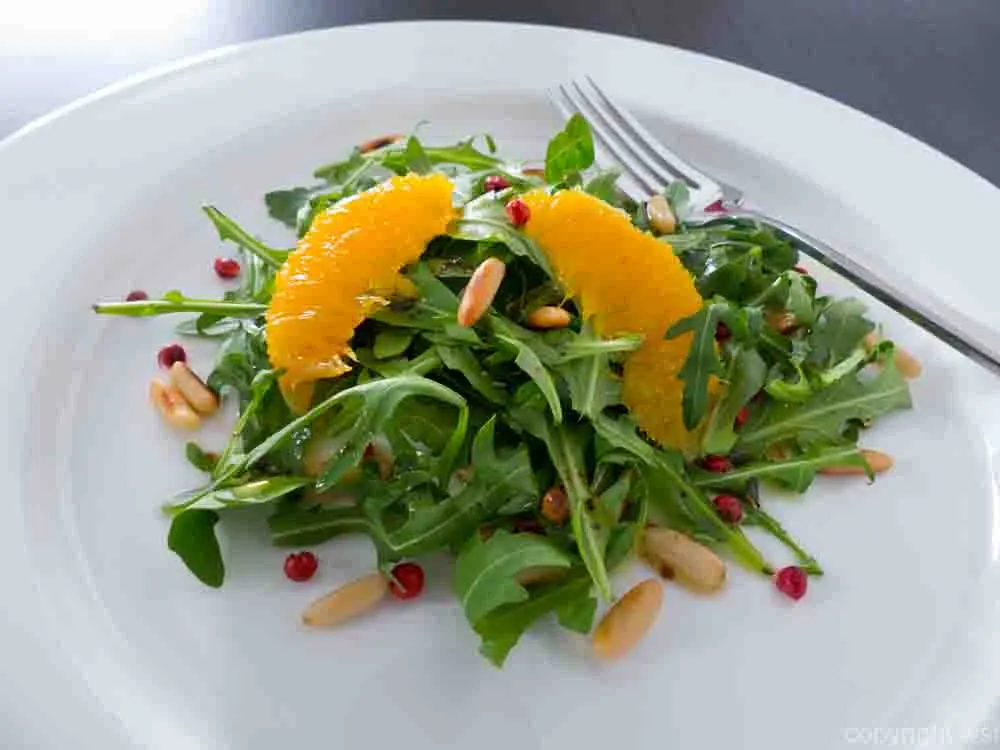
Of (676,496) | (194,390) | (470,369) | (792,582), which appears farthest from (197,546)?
(792,582)

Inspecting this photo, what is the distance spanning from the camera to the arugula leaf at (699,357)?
49.0 inches

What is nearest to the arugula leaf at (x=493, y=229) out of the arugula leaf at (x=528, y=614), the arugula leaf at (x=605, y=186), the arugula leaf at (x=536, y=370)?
the arugula leaf at (x=536, y=370)

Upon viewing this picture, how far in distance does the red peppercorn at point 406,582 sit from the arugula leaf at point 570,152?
2.34 ft

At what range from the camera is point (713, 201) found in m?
1.72

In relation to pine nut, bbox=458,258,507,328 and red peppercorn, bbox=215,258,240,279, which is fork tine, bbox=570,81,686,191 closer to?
pine nut, bbox=458,258,507,328

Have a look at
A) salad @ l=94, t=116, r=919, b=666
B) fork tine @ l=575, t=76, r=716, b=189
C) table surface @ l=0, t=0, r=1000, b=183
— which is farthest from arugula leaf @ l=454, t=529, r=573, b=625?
table surface @ l=0, t=0, r=1000, b=183

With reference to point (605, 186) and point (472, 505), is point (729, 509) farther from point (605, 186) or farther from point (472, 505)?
point (605, 186)

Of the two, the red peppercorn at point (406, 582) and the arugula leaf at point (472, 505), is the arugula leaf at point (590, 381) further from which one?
the red peppercorn at point (406, 582)

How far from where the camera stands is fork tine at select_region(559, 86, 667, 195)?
1.74 meters

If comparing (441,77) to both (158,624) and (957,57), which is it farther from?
(957,57)

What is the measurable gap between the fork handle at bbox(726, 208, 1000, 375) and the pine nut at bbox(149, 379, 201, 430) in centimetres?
99

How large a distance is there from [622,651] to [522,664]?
0.38 ft

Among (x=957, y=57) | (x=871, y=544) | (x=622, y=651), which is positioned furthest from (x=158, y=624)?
(x=957, y=57)

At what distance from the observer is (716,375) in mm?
1284
